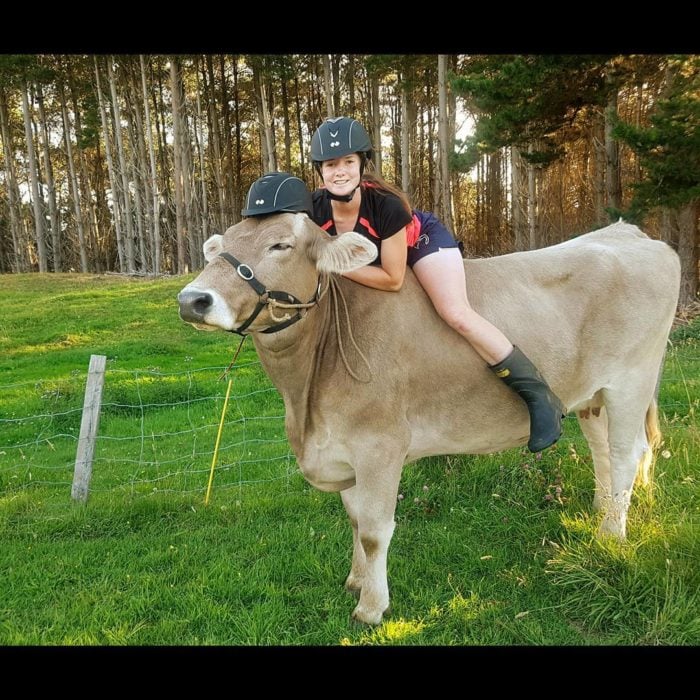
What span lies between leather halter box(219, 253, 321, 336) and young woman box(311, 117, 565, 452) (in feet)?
1.60

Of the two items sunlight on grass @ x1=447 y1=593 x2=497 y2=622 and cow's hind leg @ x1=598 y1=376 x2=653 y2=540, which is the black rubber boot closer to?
cow's hind leg @ x1=598 y1=376 x2=653 y2=540

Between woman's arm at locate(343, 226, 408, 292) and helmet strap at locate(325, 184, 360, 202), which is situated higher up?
helmet strap at locate(325, 184, 360, 202)

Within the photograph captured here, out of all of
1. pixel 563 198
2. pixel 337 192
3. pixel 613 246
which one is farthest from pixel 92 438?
pixel 563 198

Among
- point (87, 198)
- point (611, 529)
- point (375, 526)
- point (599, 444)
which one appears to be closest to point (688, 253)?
point (599, 444)

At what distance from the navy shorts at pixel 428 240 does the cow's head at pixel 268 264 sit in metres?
0.60

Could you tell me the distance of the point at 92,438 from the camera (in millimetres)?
5289

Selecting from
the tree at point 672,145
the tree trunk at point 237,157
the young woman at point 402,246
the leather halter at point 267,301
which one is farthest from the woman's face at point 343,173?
the tree trunk at point 237,157

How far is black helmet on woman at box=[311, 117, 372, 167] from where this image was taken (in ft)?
9.84

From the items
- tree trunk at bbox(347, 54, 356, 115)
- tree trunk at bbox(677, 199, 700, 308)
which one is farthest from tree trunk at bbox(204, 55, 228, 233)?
tree trunk at bbox(677, 199, 700, 308)

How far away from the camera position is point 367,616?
3311 millimetres

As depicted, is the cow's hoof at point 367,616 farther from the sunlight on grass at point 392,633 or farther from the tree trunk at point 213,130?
the tree trunk at point 213,130

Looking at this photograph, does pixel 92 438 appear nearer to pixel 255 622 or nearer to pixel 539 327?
pixel 255 622

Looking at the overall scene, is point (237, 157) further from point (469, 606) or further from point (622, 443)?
point (469, 606)

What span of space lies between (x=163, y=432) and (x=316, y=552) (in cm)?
372
